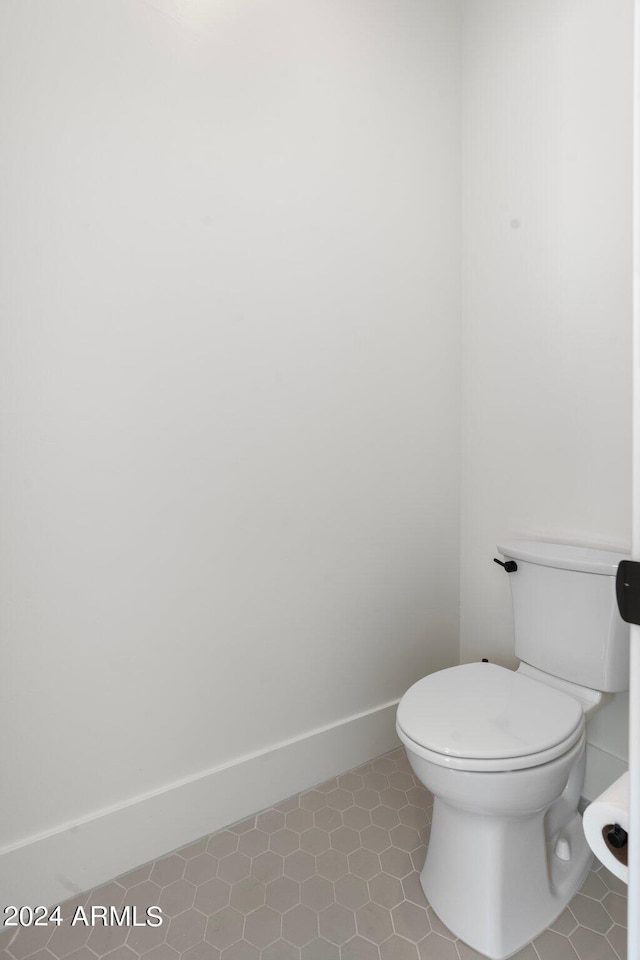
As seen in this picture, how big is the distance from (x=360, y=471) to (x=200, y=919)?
122 centimetres

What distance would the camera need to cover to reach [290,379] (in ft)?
5.32

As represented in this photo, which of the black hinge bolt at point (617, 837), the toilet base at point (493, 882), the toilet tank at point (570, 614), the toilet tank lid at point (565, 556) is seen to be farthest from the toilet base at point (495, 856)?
the black hinge bolt at point (617, 837)

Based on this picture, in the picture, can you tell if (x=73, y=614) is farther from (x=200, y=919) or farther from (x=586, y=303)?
(x=586, y=303)

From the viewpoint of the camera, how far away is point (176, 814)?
148cm

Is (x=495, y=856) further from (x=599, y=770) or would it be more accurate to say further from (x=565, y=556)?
(x=565, y=556)

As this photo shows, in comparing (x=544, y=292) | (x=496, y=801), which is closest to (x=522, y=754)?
(x=496, y=801)

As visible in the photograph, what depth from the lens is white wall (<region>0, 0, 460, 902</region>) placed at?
127 centimetres

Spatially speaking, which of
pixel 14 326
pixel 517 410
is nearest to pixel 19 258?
pixel 14 326

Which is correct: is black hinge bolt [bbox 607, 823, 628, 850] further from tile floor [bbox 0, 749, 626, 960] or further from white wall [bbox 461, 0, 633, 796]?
white wall [bbox 461, 0, 633, 796]

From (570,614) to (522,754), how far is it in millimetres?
465

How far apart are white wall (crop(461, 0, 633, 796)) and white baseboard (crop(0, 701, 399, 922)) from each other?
23.2 inches

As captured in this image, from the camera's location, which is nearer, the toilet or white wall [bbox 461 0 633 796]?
the toilet

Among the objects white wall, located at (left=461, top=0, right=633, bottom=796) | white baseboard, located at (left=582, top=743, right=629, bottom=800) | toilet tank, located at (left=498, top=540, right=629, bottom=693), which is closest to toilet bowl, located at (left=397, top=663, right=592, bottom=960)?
toilet tank, located at (left=498, top=540, right=629, bottom=693)

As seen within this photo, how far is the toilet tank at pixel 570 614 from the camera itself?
1.37m
